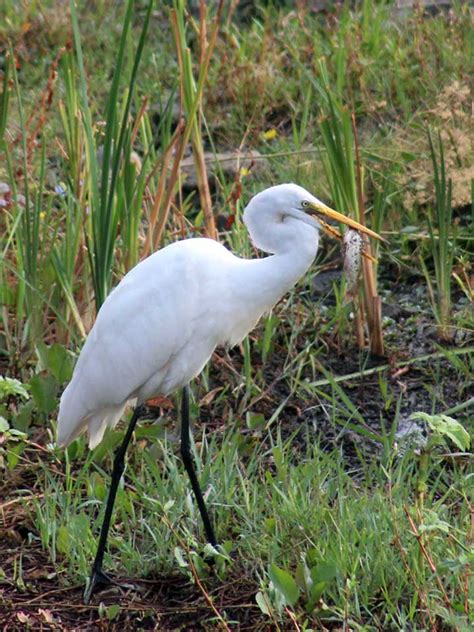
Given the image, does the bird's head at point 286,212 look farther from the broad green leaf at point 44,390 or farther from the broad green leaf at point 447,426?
the broad green leaf at point 44,390

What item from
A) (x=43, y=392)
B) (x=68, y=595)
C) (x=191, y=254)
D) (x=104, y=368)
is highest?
(x=191, y=254)

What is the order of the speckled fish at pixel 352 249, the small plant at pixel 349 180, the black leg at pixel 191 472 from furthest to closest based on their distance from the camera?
the small plant at pixel 349 180
the speckled fish at pixel 352 249
the black leg at pixel 191 472

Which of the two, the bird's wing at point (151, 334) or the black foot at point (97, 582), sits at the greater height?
the bird's wing at point (151, 334)

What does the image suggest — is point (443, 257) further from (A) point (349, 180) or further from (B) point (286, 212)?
(B) point (286, 212)

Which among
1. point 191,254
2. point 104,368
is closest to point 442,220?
point 191,254

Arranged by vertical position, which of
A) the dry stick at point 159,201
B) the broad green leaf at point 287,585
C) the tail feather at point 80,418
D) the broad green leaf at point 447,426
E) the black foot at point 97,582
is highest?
the dry stick at point 159,201

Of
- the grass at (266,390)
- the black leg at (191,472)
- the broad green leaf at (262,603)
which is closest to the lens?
the broad green leaf at (262,603)

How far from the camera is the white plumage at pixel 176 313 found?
276 cm

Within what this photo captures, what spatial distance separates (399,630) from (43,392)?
4.82 feet


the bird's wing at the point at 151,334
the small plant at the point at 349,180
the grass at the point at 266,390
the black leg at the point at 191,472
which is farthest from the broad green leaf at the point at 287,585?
the small plant at the point at 349,180

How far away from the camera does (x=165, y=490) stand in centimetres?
304

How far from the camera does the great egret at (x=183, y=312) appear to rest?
273 centimetres

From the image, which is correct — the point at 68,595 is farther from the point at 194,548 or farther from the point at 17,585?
the point at 194,548

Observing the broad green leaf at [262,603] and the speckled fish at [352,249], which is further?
the speckled fish at [352,249]
